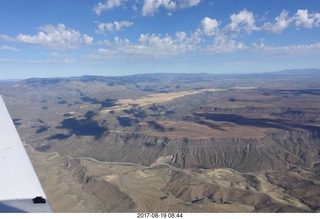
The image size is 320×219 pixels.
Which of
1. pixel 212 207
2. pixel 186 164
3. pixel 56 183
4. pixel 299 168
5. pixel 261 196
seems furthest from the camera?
pixel 186 164

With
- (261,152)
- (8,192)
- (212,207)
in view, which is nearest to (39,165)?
(212,207)

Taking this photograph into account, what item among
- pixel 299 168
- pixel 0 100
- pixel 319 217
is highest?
pixel 0 100

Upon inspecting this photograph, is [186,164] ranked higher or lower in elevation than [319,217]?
lower

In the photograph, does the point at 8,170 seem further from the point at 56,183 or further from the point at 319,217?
the point at 56,183

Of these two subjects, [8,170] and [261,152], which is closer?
[8,170]

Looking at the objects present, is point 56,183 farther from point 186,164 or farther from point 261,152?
point 261,152

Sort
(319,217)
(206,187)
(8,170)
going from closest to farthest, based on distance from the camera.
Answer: (319,217)
(8,170)
(206,187)
